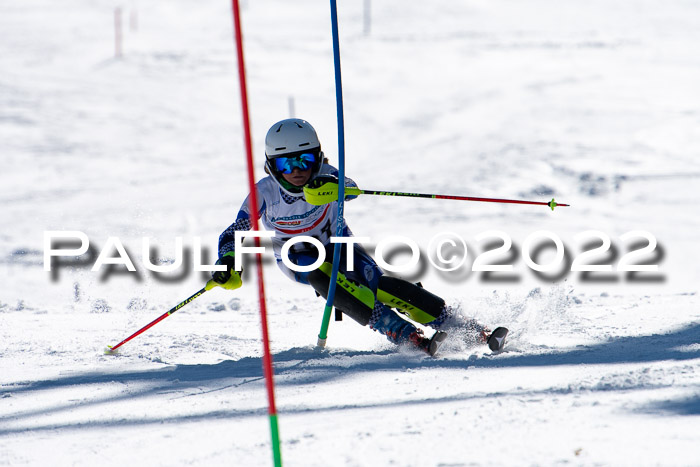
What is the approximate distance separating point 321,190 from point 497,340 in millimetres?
1365

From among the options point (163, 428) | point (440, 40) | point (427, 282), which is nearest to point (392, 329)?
point (163, 428)

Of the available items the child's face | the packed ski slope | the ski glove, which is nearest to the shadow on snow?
the packed ski slope

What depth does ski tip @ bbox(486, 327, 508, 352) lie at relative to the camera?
4.16m

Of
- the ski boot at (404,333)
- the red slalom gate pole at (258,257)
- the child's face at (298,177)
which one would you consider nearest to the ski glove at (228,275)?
the child's face at (298,177)

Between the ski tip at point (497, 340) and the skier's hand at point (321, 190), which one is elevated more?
the skier's hand at point (321, 190)

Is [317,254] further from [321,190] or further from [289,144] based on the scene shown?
[289,144]

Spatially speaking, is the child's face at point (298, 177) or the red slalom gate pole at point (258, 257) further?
the child's face at point (298, 177)

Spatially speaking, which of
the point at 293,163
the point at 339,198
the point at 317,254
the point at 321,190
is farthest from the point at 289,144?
the point at 317,254

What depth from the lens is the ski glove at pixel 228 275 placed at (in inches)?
177

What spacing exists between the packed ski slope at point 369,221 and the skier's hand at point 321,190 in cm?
89

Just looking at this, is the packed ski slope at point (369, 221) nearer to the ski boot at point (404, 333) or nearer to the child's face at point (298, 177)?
the ski boot at point (404, 333)

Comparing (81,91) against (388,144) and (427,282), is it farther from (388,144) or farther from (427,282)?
(427,282)

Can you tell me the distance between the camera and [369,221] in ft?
34.0

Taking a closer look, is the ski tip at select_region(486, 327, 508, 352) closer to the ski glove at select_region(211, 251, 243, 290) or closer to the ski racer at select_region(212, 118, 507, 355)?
the ski racer at select_region(212, 118, 507, 355)
